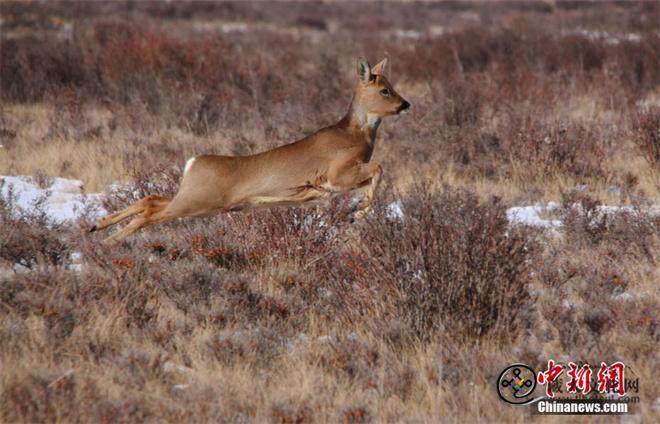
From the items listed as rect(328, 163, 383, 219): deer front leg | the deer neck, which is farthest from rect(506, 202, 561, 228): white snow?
rect(328, 163, 383, 219): deer front leg

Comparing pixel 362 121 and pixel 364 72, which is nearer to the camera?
pixel 362 121

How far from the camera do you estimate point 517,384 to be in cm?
554

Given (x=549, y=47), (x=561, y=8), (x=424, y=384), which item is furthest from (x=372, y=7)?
(x=424, y=384)

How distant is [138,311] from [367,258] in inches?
59.8

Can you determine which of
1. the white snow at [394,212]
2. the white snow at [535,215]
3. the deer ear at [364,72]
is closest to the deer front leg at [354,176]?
the white snow at [394,212]

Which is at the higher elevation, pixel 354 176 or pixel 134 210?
pixel 354 176

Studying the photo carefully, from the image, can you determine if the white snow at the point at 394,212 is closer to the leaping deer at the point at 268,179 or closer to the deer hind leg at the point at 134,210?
the leaping deer at the point at 268,179

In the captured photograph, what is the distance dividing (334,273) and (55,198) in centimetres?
413

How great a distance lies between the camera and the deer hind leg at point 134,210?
8172 millimetres

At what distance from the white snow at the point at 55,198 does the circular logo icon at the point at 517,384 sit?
14.7 feet

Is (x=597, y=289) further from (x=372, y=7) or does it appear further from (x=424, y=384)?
(x=372, y=7)

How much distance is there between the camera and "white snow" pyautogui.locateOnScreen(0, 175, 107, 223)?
903 centimetres

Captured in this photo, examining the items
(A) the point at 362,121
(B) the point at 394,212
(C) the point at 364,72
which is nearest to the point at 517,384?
(B) the point at 394,212

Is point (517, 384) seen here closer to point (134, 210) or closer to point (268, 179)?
point (268, 179)
